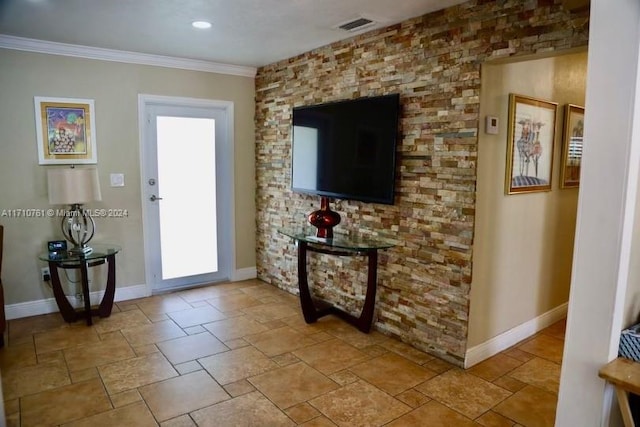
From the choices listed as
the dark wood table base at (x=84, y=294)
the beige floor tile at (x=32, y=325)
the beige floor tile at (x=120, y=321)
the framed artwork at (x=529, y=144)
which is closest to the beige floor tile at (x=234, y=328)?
the beige floor tile at (x=120, y=321)

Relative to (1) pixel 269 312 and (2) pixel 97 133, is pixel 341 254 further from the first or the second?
(2) pixel 97 133

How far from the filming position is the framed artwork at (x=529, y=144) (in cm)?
301

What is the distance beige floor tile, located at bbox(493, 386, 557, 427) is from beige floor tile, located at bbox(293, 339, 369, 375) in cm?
97

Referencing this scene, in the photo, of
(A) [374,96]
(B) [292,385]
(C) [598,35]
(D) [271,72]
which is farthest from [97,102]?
(C) [598,35]

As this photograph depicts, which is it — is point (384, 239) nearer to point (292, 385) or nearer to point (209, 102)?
point (292, 385)

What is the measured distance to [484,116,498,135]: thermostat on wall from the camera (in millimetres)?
2762

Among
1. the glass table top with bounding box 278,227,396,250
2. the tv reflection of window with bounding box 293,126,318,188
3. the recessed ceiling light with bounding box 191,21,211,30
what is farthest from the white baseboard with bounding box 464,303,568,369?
the recessed ceiling light with bounding box 191,21,211,30

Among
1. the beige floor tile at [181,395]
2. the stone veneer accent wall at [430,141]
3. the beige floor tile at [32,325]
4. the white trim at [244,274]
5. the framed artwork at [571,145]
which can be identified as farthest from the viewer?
the white trim at [244,274]

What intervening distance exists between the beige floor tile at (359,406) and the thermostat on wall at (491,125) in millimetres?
1788

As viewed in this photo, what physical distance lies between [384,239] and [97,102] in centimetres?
295

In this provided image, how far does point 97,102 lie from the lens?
4008 millimetres

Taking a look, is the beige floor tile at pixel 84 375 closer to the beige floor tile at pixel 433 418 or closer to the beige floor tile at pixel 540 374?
the beige floor tile at pixel 433 418

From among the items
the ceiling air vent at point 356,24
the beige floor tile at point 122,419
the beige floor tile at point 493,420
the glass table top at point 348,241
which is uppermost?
the ceiling air vent at point 356,24

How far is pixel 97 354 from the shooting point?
311cm
